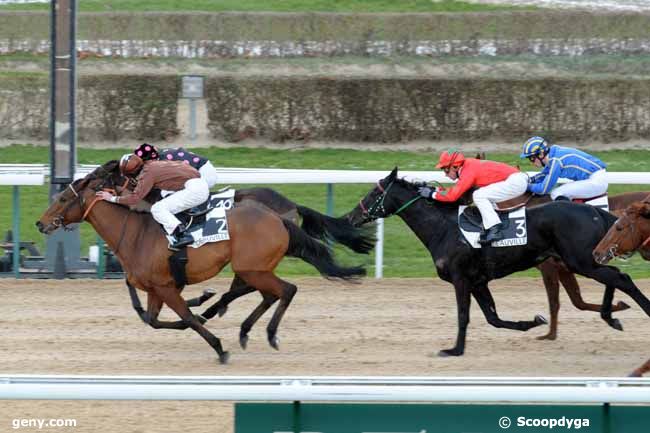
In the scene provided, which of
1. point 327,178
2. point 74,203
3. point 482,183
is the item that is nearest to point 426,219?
point 482,183

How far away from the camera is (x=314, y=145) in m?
15.2

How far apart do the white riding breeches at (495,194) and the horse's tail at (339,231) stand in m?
0.92

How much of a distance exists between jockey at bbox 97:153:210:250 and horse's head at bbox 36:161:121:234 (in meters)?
0.09

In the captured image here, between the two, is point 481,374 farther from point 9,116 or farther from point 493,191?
point 9,116

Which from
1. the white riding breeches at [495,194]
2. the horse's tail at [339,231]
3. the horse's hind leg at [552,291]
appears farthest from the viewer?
the horse's tail at [339,231]

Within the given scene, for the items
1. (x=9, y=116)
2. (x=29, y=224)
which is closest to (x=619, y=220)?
(x=29, y=224)

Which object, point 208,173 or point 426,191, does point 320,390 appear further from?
point 208,173

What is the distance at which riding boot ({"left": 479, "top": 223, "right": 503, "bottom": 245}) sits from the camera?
23.6 feet

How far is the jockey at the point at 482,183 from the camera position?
7.31 m

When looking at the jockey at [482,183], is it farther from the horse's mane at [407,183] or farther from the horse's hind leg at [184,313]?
the horse's hind leg at [184,313]

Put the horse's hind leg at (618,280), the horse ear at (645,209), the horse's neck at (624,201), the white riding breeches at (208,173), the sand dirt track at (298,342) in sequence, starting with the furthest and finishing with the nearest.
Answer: the white riding breeches at (208,173) < the horse's neck at (624,201) < the horse's hind leg at (618,280) < the horse ear at (645,209) < the sand dirt track at (298,342)

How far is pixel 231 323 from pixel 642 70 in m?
11.4

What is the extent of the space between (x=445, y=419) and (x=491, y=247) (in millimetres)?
2977

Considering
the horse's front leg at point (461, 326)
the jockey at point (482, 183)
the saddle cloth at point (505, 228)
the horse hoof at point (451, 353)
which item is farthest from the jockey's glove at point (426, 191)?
the horse hoof at point (451, 353)
